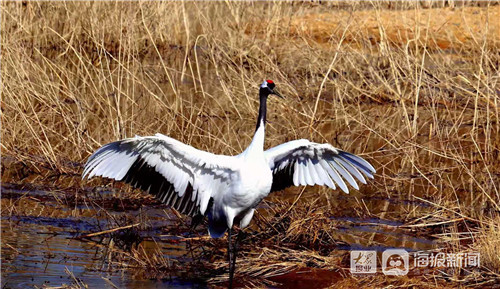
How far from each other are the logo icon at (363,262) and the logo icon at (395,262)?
0.07 metres

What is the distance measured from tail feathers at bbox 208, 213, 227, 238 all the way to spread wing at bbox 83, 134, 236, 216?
13 centimetres

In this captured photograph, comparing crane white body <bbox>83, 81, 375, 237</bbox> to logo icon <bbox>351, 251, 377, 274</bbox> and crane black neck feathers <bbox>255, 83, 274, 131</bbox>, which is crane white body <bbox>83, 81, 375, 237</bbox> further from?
logo icon <bbox>351, 251, 377, 274</bbox>

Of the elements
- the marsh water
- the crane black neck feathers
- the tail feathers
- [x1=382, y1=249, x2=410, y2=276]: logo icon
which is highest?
the crane black neck feathers

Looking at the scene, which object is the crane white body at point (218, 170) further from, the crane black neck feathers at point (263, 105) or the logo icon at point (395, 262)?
the logo icon at point (395, 262)

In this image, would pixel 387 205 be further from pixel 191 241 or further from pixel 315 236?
pixel 191 241

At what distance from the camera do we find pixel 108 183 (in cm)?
731

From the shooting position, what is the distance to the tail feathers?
5711mm

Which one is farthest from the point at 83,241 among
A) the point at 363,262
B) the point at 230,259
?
the point at 363,262

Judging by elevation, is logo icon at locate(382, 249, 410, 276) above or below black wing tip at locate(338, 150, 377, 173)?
below

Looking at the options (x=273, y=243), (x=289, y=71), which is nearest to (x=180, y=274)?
(x=273, y=243)

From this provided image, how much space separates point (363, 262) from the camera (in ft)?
19.0

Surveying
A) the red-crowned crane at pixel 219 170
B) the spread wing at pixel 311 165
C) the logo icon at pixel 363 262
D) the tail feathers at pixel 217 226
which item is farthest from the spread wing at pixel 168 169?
the logo icon at pixel 363 262

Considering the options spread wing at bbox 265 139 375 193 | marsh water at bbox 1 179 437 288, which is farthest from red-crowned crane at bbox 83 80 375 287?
marsh water at bbox 1 179 437 288

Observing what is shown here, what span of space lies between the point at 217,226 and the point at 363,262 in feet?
3.45
